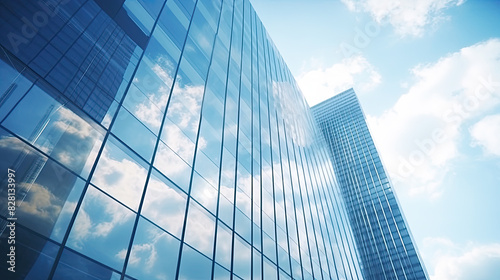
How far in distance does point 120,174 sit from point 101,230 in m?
1.84

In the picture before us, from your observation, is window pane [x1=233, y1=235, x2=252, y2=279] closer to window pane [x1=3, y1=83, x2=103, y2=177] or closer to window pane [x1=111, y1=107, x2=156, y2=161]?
window pane [x1=111, y1=107, x2=156, y2=161]

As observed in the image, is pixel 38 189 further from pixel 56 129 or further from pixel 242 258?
pixel 242 258

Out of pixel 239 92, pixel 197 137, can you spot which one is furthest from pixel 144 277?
pixel 239 92

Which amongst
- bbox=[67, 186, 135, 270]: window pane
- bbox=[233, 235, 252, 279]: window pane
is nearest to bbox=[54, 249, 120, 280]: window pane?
bbox=[67, 186, 135, 270]: window pane

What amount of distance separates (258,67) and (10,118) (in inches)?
874

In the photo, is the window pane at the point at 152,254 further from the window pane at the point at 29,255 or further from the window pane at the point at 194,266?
the window pane at the point at 29,255

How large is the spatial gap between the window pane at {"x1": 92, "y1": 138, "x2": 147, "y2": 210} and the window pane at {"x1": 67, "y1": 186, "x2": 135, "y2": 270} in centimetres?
31

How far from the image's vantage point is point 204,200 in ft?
37.4

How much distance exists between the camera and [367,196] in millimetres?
117438

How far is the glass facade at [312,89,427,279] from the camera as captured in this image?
99.5 meters

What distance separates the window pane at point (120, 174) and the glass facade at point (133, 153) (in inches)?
1.5

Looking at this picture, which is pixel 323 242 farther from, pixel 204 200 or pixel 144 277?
pixel 144 277

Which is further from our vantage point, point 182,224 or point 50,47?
point 182,224

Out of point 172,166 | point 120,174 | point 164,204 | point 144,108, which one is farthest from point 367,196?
point 120,174
